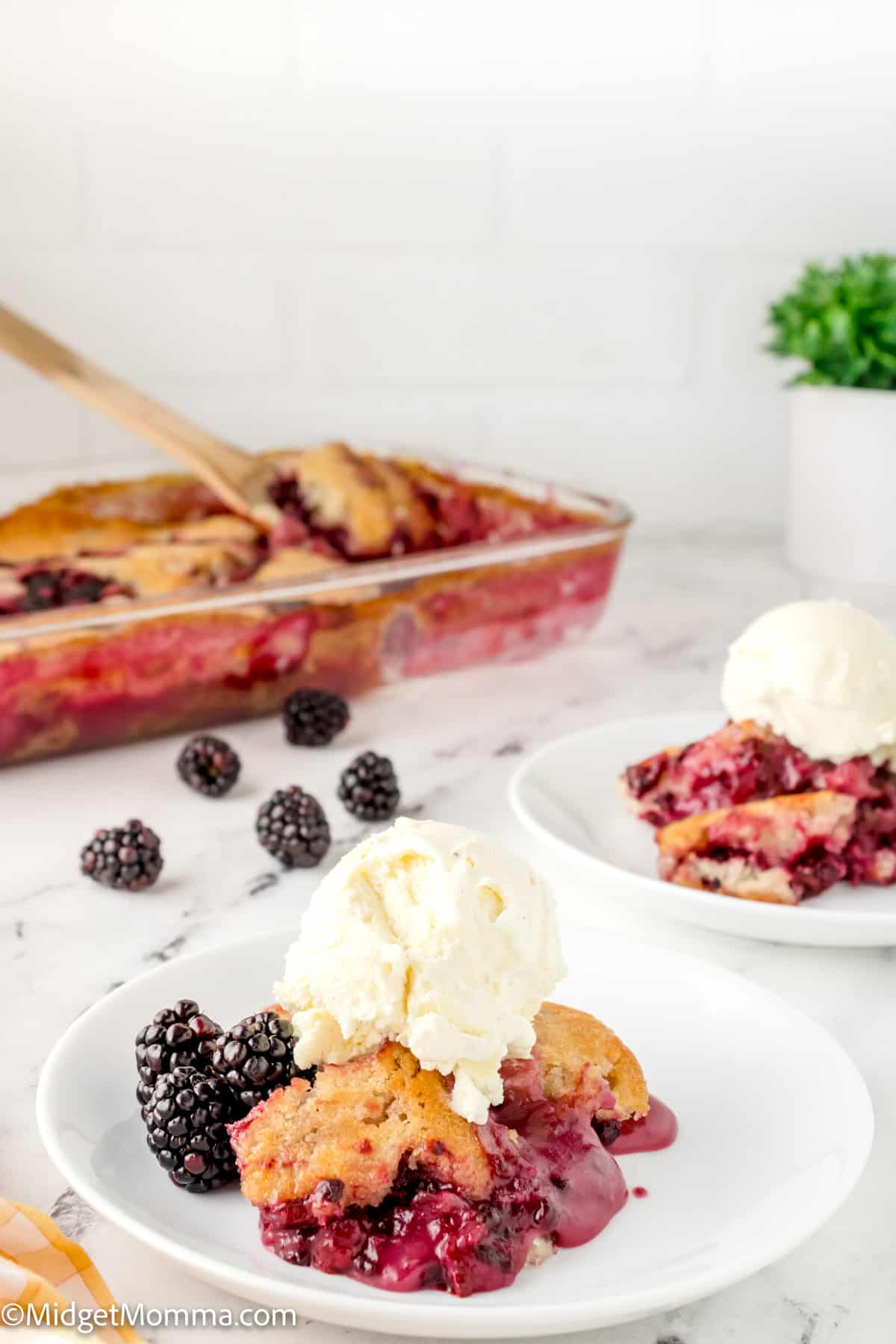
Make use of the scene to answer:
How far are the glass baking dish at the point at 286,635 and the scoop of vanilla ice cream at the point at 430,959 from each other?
777mm

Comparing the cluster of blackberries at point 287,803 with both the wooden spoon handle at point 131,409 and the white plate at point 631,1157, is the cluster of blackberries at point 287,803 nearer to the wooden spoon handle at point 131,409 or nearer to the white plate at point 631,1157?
the white plate at point 631,1157

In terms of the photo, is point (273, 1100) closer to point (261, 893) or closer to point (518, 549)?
point (261, 893)

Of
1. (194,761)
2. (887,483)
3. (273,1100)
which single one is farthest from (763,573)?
(273,1100)

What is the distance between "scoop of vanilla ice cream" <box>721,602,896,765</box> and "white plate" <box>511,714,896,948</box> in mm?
150

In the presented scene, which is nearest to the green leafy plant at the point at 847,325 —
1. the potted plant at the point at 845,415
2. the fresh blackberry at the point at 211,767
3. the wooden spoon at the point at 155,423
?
the potted plant at the point at 845,415

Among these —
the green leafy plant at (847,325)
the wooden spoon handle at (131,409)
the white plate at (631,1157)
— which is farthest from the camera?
the green leafy plant at (847,325)

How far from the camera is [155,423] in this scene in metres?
2.17

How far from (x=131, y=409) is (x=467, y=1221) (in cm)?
156

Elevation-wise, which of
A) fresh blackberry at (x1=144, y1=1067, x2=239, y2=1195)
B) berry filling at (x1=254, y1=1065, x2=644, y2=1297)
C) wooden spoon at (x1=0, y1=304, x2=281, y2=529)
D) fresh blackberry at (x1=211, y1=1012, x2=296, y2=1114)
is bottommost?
berry filling at (x1=254, y1=1065, x2=644, y2=1297)

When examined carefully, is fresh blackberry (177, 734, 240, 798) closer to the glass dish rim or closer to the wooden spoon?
the glass dish rim

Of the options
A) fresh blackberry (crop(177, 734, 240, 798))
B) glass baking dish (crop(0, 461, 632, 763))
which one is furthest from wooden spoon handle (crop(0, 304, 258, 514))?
fresh blackberry (crop(177, 734, 240, 798))

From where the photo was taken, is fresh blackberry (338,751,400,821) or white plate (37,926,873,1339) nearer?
white plate (37,926,873,1339)

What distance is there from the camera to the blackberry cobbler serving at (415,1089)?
863 millimetres

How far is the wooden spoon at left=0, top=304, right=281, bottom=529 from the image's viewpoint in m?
2.12
